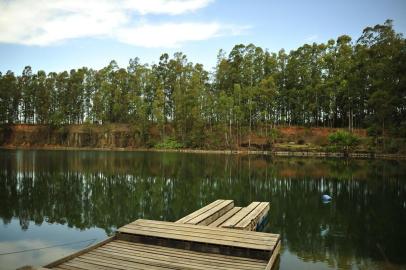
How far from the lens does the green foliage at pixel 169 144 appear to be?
7100cm

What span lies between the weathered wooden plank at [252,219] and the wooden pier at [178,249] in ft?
0.30

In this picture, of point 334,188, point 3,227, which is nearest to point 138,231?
point 3,227

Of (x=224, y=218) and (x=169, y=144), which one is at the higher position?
(x=169, y=144)

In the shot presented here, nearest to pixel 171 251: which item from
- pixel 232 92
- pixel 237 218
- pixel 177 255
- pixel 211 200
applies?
pixel 177 255

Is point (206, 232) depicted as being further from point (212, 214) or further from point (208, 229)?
point (212, 214)

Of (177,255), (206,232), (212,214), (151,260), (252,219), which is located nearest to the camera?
(151,260)

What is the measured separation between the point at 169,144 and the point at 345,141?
107ft

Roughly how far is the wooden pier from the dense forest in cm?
5252

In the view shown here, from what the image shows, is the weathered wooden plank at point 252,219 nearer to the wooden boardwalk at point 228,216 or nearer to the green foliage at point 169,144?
the wooden boardwalk at point 228,216

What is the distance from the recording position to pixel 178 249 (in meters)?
8.98

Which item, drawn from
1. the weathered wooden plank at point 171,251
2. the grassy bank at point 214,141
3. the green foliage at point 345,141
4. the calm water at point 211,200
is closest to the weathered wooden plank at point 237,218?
the calm water at point 211,200

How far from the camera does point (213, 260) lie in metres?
8.19

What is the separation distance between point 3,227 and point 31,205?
12.3 feet

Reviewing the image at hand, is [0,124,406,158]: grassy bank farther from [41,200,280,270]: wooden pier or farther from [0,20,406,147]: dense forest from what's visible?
[41,200,280,270]: wooden pier
